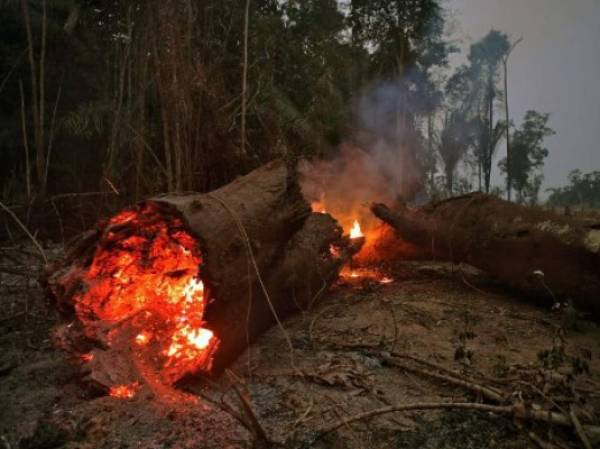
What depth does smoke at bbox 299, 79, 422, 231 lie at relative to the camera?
1294 centimetres

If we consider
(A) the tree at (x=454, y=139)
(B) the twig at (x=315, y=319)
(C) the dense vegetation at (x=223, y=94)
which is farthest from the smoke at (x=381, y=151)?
(B) the twig at (x=315, y=319)

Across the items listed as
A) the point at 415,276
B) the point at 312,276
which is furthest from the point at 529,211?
the point at 312,276

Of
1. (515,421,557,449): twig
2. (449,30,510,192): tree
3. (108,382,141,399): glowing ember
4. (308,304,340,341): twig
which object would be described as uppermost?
(449,30,510,192): tree

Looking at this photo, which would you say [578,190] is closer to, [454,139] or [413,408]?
[454,139]

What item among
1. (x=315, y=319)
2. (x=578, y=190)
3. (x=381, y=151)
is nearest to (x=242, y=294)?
(x=315, y=319)

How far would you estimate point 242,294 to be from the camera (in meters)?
3.29

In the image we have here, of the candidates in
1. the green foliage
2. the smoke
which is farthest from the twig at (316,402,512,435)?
the green foliage

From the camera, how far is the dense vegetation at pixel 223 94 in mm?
5250

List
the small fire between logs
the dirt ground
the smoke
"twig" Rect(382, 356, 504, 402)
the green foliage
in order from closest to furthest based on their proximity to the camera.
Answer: the dirt ground
"twig" Rect(382, 356, 504, 402)
the small fire between logs
the smoke
the green foliage

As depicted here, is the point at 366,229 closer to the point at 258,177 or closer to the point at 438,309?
the point at 438,309

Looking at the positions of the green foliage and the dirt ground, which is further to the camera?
the green foliage

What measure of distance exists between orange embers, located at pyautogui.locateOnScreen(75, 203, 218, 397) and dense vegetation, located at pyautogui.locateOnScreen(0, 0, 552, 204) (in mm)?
1763

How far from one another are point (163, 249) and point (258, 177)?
1.03m

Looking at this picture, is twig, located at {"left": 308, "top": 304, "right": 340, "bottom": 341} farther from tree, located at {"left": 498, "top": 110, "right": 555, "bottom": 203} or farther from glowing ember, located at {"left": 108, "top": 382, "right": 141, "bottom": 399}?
tree, located at {"left": 498, "top": 110, "right": 555, "bottom": 203}
